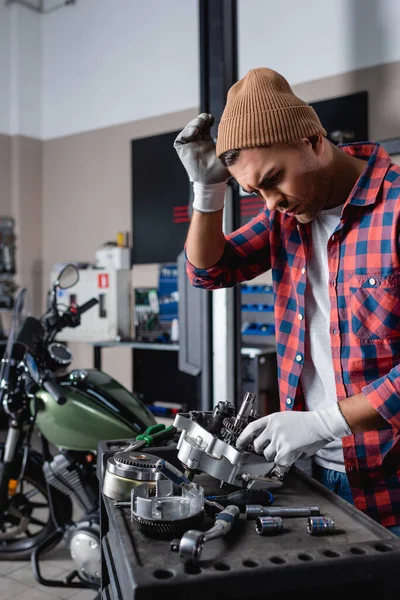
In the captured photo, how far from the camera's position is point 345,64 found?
11.7 feet

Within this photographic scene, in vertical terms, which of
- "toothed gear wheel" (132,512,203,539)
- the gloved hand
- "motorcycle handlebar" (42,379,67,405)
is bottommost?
"toothed gear wheel" (132,512,203,539)

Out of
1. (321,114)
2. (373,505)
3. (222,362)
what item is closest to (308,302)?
(373,505)

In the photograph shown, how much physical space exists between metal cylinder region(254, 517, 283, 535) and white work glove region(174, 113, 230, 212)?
0.69m

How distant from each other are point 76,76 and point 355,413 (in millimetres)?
4653

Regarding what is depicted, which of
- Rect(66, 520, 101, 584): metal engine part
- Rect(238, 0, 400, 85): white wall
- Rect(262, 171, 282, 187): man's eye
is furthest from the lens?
Rect(238, 0, 400, 85): white wall

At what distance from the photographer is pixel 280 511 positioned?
0.80 meters

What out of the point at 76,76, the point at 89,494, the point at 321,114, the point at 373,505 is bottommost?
the point at 89,494

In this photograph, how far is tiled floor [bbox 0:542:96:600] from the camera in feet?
7.40

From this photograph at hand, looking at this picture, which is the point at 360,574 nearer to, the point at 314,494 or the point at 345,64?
the point at 314,494

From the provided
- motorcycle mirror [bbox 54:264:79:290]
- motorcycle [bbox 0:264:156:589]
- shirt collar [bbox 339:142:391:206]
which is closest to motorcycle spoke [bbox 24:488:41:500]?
motorcycle [bbox 0:264:156:589]

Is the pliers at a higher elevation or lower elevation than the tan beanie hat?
lower

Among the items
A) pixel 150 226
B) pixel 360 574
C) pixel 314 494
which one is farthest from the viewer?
pixel 150 226

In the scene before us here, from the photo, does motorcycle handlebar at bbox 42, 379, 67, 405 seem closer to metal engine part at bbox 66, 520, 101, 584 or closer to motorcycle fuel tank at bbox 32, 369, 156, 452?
motorcycle fuel tank at bbox 32, 369, 156, 452

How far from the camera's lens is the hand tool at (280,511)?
31.5 inches
